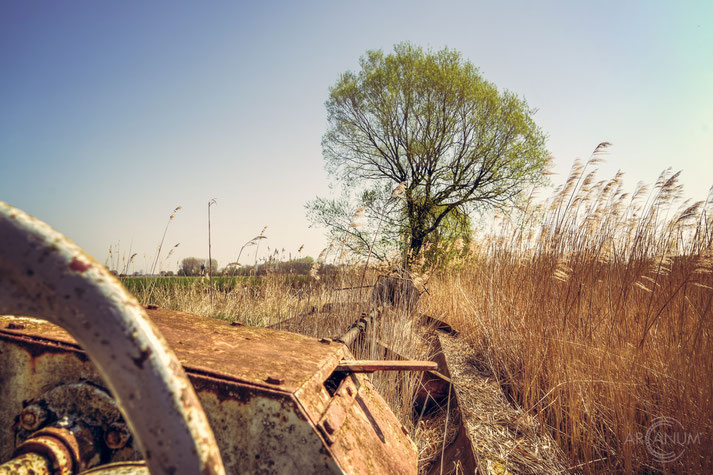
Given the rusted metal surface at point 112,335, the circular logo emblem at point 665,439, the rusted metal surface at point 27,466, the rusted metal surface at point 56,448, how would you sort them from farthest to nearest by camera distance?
the circular logo emblem at point 665,439
the rusted metal surface at point 56,448
the rusted metal surface at point 27,466
the rusted metal surface at point 112,335

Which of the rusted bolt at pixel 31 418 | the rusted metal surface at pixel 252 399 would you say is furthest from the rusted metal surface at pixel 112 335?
the rusted bolt at pixel 31 418

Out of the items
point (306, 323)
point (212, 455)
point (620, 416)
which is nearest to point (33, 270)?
point (212, 455)

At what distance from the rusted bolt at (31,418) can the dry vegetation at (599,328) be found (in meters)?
2.73

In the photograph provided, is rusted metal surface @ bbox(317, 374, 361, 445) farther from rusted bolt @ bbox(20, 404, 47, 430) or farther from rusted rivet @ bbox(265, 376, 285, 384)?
rusted bolt @ bbox(20, 404, 47, 430)

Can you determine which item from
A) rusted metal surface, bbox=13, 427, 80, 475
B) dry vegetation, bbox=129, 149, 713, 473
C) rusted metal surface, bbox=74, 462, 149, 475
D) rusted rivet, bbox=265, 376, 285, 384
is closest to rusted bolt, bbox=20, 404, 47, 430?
rusted metal surface, bbox=13, 427, 80, 475

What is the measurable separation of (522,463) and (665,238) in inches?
119

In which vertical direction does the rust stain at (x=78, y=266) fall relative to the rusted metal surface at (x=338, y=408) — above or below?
above

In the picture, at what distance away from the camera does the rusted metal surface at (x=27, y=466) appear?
88 cm

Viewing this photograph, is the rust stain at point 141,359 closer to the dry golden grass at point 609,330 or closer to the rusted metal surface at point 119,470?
the rusted metal surface at point 119,470

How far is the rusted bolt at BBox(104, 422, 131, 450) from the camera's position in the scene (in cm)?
125

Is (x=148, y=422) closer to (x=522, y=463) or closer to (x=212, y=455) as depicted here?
(x=212, y=455)

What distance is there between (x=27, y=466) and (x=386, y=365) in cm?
111

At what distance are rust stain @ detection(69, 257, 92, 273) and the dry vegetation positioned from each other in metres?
3.16

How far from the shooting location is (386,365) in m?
1.53
